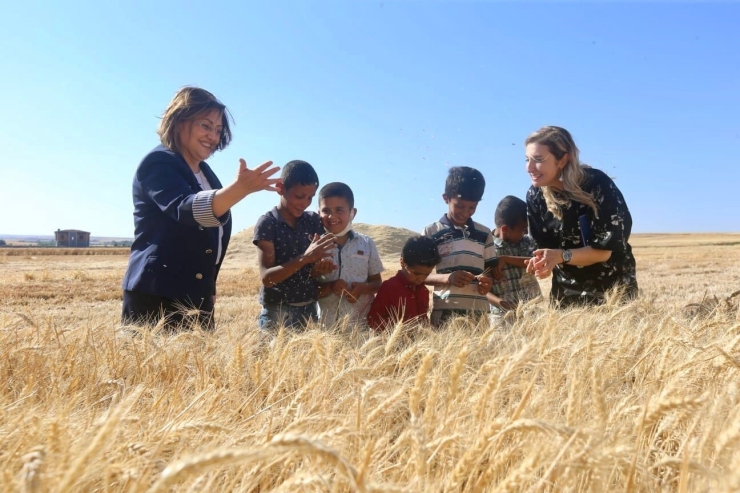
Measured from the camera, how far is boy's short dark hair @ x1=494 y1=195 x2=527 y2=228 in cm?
414

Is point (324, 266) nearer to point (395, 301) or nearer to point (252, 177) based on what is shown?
point (395, 301)

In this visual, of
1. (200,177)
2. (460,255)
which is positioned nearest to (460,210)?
(460,255)

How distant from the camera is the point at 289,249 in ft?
11.5

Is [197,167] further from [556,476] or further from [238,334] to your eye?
[556,476]

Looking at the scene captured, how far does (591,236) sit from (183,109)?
2612 mm

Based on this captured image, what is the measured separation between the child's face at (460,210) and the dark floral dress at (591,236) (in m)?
0.45

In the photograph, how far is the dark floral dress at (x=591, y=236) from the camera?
3.34 metres

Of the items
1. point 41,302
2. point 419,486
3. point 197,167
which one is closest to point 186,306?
point 197,167

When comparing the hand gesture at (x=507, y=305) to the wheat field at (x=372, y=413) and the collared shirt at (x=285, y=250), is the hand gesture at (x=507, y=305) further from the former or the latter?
the collared shirt at (x=285, y=250)

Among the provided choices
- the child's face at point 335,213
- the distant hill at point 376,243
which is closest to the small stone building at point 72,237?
the distant hill at point 376,243

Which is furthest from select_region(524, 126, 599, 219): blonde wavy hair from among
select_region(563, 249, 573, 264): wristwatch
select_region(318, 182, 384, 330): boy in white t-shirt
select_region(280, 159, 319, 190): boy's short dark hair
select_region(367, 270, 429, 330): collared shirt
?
select_region(280, 159, 319, 190): boy's short dark hair

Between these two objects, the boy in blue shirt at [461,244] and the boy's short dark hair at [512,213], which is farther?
the boy's short dark hair at [512,213]

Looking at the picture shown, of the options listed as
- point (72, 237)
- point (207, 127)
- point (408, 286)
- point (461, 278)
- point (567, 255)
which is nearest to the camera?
point (207, 127)

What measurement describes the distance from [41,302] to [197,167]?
7.04 meters
